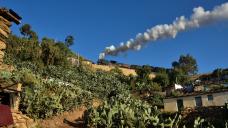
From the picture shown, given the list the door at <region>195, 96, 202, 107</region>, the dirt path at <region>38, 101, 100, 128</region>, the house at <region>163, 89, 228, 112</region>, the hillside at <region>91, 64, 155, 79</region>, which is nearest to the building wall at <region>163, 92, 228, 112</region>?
the house at <region>163, 89, 228, 112</region>

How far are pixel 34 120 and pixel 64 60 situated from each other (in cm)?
3101

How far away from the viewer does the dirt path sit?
28484mm

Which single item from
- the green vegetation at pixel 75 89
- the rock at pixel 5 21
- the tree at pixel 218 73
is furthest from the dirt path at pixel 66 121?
the tree at pixel 218 73

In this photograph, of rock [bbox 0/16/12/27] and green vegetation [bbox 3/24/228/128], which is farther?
green vegetation [bbox 3/24/228/128]

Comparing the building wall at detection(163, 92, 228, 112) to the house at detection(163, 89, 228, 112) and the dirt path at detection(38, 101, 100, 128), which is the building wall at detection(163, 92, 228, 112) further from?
the dirt path at detection(38, 101, 100, 128)

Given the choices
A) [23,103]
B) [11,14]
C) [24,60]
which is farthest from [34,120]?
[24,60]

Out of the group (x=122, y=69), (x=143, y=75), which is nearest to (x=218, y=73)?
(x=143, y=75)

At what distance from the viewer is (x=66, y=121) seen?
3119cm

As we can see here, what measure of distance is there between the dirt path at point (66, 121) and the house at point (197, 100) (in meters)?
11.5

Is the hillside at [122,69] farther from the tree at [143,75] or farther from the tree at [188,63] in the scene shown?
the tree at [188,63]

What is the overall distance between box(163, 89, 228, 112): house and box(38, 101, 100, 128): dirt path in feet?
37.8

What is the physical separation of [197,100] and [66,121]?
16.5 metres

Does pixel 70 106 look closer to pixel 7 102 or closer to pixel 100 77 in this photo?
pixel 7 102

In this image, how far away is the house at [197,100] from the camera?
39.7 m
